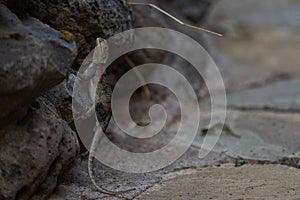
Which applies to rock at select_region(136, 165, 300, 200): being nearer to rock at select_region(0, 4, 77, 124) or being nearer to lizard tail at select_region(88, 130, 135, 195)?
lizard tail at select_region(88, 130, 135, 195)

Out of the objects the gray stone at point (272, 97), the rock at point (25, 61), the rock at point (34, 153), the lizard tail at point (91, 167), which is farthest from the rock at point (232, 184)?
the gray stone at point (272, 97)

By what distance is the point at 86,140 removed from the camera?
208cm

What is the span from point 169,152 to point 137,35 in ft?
3.14

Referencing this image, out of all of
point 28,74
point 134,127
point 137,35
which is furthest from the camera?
point 137,35

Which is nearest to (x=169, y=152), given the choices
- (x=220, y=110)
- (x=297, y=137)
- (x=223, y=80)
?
(x=297, y=137)

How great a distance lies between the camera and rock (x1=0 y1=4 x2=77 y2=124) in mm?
1427

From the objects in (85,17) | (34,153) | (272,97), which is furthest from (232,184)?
(272,97)

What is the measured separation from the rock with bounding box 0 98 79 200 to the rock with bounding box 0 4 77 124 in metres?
0.05

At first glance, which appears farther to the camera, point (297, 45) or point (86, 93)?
point (297, 45)

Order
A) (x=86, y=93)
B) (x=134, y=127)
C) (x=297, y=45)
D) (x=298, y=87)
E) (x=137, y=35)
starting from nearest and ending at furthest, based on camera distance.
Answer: (x=86, y=93) → (x=134, y=127) → (x=137, y=35) → (x=298, y=87) → (x=297, y=45)

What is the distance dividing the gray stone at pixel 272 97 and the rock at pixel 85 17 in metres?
1.31

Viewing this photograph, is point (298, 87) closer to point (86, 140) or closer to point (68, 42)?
point (86, 140)

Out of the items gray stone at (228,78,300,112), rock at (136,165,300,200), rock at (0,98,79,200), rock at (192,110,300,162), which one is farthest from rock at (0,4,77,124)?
gray stone at (228,78,300,112)

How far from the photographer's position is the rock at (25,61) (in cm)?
143
